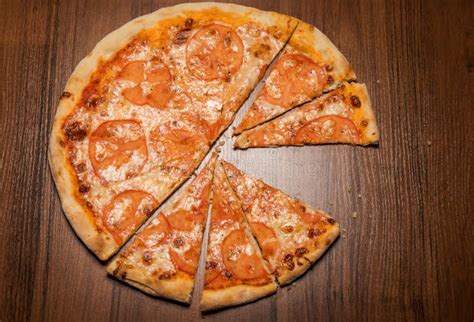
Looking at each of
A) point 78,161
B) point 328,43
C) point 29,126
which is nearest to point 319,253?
point 328,43

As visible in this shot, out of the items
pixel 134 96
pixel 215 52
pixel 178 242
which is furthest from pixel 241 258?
pixel 215 52

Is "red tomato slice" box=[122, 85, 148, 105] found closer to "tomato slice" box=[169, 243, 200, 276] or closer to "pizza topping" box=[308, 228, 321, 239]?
"tomato slice" box=[169, 243, 200, 276]

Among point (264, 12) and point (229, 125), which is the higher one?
point (264, 12)

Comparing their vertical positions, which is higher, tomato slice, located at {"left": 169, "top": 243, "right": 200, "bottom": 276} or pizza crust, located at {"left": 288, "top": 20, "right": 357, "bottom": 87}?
pizza crust, located at {"left": 288, "top": 20, "right": 357, "bottom": 87}

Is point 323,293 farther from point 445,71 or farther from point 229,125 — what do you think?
point 445,71

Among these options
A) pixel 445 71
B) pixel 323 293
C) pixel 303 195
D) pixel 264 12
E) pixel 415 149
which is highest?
pixel 264 12

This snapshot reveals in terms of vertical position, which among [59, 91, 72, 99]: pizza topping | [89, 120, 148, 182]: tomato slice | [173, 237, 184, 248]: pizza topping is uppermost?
[59, 91, 72, 99]: pizza topping

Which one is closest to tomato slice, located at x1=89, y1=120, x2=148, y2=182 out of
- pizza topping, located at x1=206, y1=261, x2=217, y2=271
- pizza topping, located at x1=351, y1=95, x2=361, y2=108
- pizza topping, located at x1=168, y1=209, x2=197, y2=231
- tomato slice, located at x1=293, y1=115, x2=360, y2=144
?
pizza topping, located at x1=168, y1=209, x2=197, y2=231
